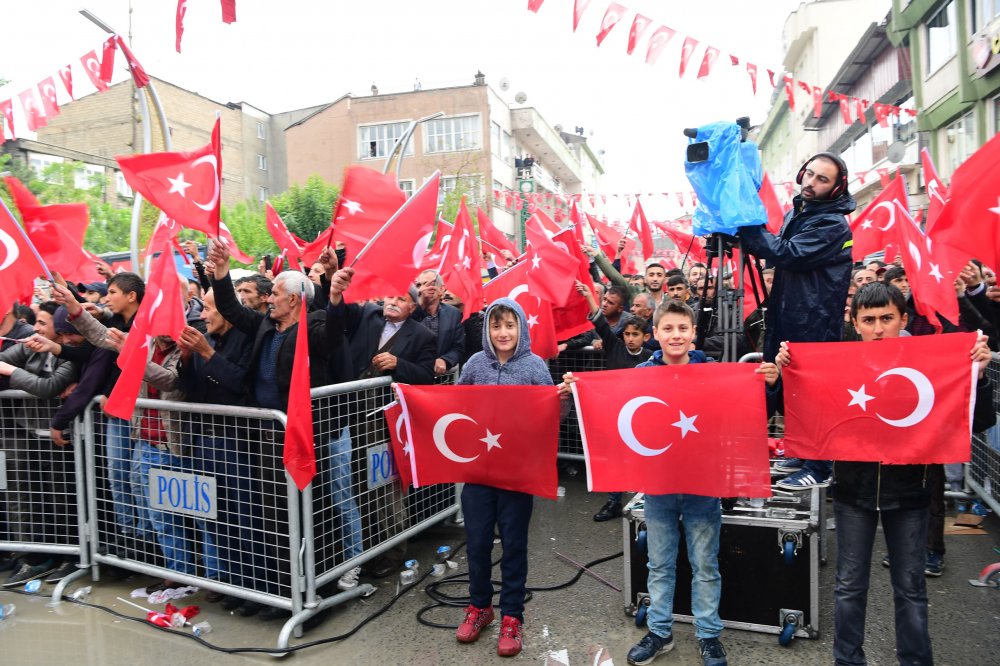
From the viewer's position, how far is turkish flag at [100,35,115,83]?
8.91 m

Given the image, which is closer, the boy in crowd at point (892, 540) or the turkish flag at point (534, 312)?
the boy in crowd at point (892, 540)

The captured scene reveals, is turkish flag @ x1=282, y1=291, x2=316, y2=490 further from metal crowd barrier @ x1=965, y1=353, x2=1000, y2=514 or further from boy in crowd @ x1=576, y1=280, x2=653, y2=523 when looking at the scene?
metal crowd barrier @ x1=965, y1=353, x2=1000, y2=514

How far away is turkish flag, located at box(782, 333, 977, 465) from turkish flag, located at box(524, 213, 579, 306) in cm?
281

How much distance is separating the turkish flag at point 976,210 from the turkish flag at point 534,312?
2910mm

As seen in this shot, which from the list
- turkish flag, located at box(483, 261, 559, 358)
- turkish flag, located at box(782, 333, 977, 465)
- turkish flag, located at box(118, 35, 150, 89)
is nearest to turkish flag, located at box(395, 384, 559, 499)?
turkish flag, located at box(782, 333, 977, 465)

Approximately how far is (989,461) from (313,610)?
15.7 ft

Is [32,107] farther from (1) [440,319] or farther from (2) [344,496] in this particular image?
(2) [344,496]

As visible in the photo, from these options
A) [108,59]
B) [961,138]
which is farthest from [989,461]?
[961,138]

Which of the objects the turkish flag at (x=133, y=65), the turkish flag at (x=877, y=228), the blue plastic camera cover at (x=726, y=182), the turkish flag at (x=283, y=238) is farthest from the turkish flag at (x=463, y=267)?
the turkish flag at (x=133, y=65)

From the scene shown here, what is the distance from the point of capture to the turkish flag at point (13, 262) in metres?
4.32

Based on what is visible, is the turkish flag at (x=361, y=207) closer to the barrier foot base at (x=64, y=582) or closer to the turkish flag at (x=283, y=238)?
the barrier foot base at (x=64, y=582)

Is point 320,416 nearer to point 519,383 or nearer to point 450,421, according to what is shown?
point 450,421

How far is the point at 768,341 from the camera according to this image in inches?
183

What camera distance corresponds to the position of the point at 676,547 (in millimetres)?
3785
